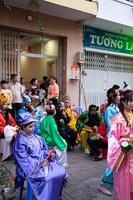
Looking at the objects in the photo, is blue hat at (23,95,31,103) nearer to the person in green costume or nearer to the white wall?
the person in green costume

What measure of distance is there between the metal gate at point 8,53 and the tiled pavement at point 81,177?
343 cm

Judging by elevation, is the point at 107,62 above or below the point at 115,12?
below

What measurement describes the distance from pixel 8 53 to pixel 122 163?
688 cm

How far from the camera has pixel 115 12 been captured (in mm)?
11688

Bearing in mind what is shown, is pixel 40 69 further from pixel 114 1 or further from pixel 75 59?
pixel 114 1

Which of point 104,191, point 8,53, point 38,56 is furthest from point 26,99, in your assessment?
point 104,191

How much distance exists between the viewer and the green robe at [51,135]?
529cm

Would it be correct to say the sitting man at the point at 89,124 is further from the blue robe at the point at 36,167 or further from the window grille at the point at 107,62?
the window grille at the point at 107,62

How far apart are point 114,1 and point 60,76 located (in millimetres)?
3227

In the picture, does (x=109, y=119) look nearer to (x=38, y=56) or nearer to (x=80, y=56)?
(x=38, y=56)

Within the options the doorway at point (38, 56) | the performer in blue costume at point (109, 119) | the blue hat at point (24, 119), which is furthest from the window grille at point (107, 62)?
the blue hat at point (24, 119)

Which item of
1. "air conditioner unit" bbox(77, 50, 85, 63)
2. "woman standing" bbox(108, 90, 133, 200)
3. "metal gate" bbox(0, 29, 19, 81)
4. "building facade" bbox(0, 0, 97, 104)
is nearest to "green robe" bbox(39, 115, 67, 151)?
"woman standing" bbox(108, 90, 133, 200)

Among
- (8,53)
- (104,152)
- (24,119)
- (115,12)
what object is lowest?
(104,152)

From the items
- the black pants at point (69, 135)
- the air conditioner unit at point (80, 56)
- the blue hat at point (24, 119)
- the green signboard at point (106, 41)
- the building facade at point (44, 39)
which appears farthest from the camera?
the green signboard at point (106, 41)
